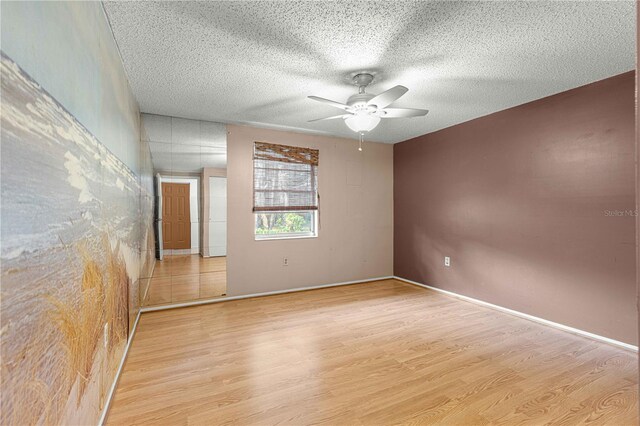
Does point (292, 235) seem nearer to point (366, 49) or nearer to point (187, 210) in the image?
point (187, 210)

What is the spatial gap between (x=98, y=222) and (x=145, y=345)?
164 centimetres

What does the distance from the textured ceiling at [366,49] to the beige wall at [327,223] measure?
121 centimetres

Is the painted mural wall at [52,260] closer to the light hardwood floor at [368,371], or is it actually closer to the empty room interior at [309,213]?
the empty room interior at [309,213]

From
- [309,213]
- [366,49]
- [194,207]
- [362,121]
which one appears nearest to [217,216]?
[194,207]

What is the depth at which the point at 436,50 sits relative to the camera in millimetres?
2197

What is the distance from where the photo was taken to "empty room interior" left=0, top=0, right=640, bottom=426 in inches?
44.0

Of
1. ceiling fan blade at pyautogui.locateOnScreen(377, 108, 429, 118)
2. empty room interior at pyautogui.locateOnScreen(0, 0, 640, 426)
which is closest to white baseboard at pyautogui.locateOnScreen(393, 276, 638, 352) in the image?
empty room interior at pyautogui.locateOnScreen(0, 0, 640, 426)

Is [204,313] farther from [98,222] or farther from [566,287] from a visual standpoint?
[566,287]

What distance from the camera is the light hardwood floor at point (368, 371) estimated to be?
1.81 meters

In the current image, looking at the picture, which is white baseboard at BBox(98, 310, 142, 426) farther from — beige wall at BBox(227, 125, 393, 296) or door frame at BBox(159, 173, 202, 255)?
beige wall at BBox(227, 125, 393, 296)

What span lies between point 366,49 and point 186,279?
3345mm

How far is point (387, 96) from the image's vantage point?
2.34 m

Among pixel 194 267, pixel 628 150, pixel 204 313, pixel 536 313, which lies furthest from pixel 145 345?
pixel 628 150

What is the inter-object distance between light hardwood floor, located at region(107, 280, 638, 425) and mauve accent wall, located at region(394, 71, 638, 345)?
42 cm
